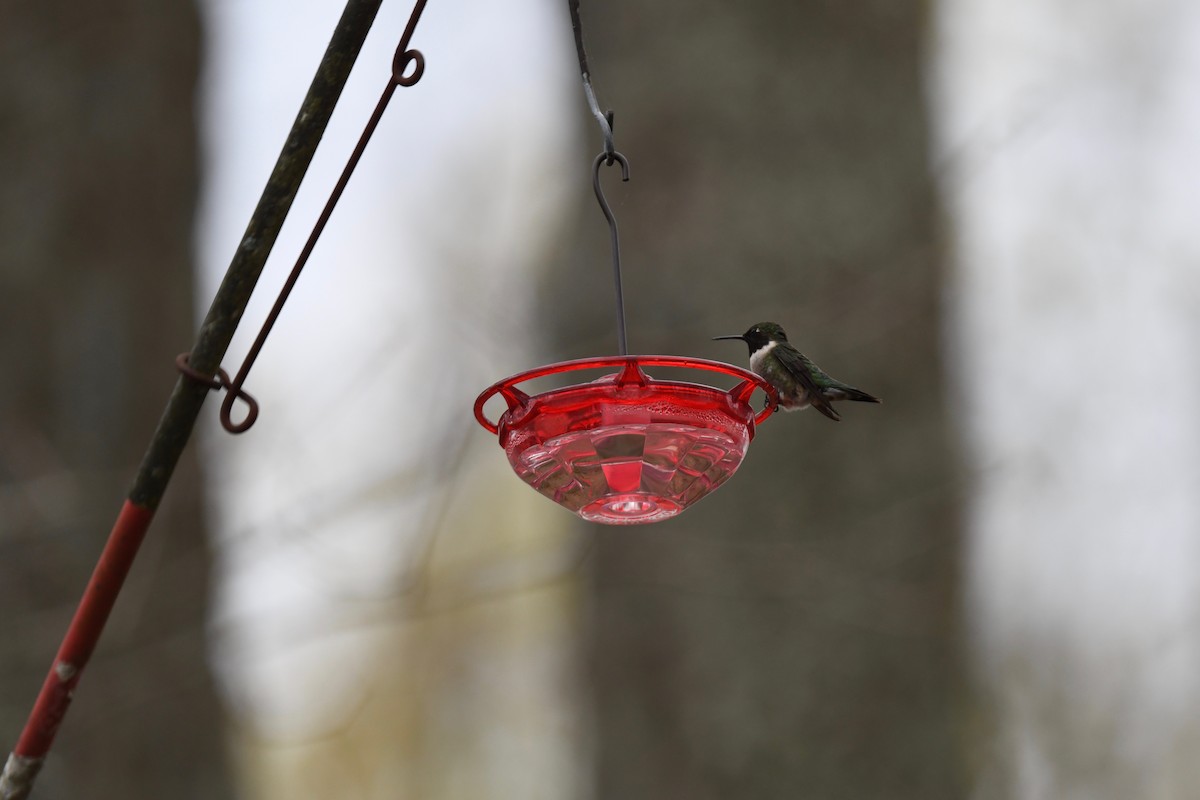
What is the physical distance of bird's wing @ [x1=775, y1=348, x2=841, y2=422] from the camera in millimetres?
2453

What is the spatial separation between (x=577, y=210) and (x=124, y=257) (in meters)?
1.52

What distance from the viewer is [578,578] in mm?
4363

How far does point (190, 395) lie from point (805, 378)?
1.28 meters

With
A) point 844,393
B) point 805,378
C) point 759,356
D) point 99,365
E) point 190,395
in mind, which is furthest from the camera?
point 99,365

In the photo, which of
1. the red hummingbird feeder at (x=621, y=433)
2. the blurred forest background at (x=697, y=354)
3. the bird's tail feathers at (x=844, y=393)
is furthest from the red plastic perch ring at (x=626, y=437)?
the blurred forest background at (x=697, y=354)

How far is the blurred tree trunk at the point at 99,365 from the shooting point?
163 inches

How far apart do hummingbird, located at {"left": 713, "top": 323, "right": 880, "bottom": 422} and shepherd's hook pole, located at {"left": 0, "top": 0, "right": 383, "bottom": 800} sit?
3.46ft

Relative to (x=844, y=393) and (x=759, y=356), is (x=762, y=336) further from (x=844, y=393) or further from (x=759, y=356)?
(x=844, y=393)

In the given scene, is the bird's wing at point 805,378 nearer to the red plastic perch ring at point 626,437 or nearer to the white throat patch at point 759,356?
the white throat patch at point 759,356

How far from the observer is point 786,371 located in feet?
8.41

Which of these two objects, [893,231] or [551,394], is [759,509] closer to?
[893,231]

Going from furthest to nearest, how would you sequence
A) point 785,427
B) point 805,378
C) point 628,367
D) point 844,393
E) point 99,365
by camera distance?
point 99,365 < point 785,427 < point 844,393 < point 805,378 < point 628,367

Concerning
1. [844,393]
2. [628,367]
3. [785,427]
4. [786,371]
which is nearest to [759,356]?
[786,371]

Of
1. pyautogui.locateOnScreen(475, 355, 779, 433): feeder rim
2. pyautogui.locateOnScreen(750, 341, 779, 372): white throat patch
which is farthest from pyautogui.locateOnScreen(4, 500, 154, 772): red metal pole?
pyautogui.locateOnScreen(750, 341, 779, 372): white throat patch
